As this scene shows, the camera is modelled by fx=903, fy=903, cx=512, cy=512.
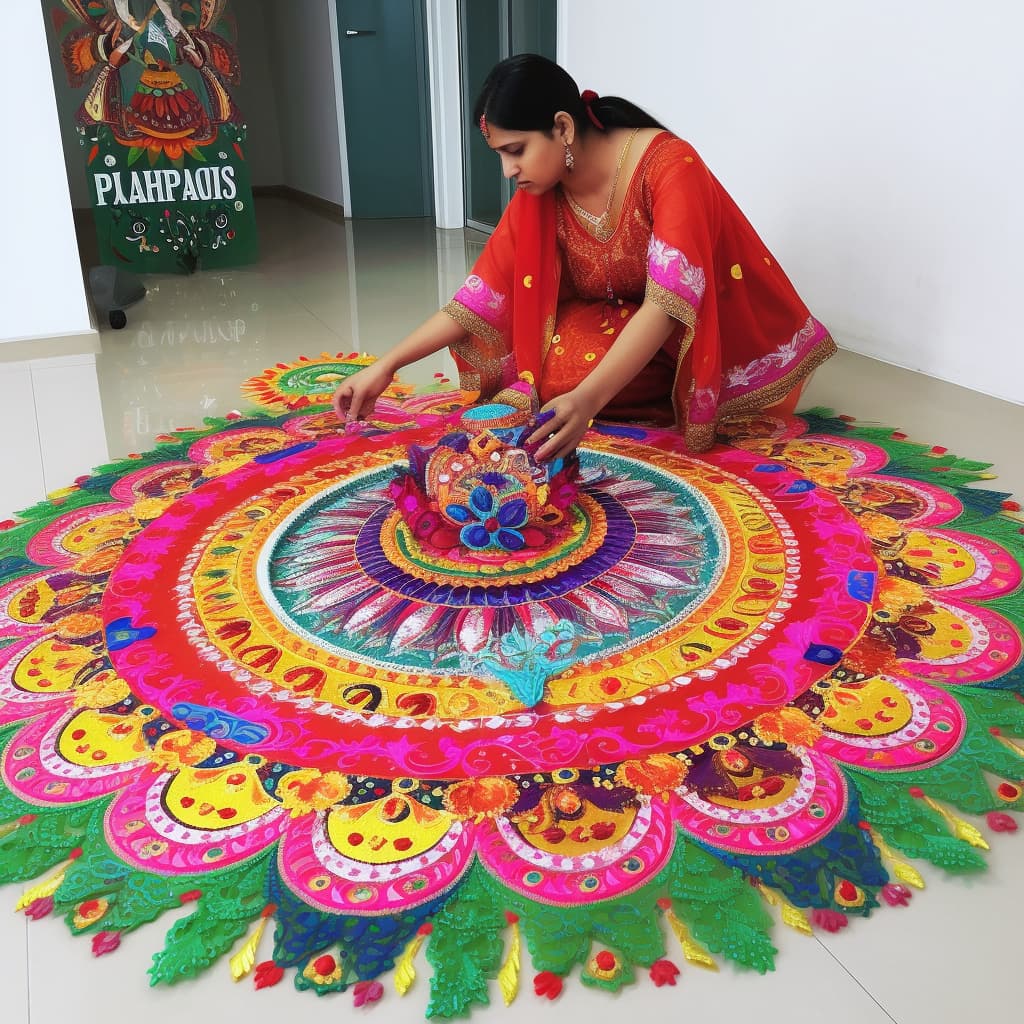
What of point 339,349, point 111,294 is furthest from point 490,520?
point 111,294

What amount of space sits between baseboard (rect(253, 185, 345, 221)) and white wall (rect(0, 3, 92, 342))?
152 inches

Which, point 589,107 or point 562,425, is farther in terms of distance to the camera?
point 589,107

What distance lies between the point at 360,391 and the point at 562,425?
492 millimetres

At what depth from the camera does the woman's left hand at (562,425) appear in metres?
1.57

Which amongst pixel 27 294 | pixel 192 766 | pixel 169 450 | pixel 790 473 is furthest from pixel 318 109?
pixel 192 766

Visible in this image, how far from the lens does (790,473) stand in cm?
204

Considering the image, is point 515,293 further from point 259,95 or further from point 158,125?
point 259,95

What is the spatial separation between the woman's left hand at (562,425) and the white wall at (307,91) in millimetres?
5932

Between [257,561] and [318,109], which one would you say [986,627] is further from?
[318,109]

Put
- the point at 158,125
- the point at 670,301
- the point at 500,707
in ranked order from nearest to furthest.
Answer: the point at 500,707, the point at 670,301, the point at 158,125

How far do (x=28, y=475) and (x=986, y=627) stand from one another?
2074 millimetres

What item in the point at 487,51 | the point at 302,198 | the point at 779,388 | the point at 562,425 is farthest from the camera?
the point at 302,198

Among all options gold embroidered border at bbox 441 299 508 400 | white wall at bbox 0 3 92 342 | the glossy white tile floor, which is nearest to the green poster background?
the glossy white tile floor

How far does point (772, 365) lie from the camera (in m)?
2.30
